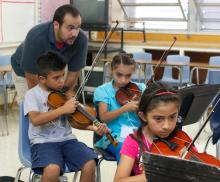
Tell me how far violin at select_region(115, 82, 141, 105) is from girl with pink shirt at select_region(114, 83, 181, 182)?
0.69m

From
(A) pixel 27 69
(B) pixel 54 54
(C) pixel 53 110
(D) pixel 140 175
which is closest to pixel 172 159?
(D) pixel 140 175

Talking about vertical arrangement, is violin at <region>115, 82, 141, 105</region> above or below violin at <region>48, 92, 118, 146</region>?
above

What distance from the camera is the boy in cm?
203

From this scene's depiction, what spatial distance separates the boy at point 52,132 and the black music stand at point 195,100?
0.41 m

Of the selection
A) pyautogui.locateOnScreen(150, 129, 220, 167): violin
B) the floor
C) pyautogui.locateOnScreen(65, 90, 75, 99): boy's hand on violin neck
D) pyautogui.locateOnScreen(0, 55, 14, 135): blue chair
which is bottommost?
the floor

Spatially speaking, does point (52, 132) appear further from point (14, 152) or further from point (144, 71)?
point (144, 71)

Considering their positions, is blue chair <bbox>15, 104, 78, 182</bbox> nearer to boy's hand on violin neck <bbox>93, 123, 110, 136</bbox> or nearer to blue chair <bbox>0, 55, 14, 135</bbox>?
boy's hand on violin neck <bbox>93, 123, 110, 136</bbox>

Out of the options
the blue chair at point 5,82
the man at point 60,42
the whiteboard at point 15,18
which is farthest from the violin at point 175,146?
the whiteboard at point 15,18

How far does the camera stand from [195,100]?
1.99m

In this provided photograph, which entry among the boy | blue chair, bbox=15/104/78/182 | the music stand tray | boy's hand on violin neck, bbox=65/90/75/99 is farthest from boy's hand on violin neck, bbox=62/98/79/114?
the music stand tray

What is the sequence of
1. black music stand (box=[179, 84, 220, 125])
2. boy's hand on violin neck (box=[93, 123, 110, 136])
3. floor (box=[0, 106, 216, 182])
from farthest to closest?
floor (box=[0, 106, 216, 182]), boy's hand on violin neck (box=[93, 123, 110, 136]), black music stand (box=[179, 84, 220, 125])

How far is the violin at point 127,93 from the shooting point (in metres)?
2.27

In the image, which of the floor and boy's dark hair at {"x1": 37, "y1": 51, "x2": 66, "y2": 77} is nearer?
boy's dark hair at {"x1": 37, "y1": 51, "x2": 66, "y2": 77}

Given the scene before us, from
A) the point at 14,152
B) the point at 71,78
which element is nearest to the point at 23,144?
the point at 71,78
